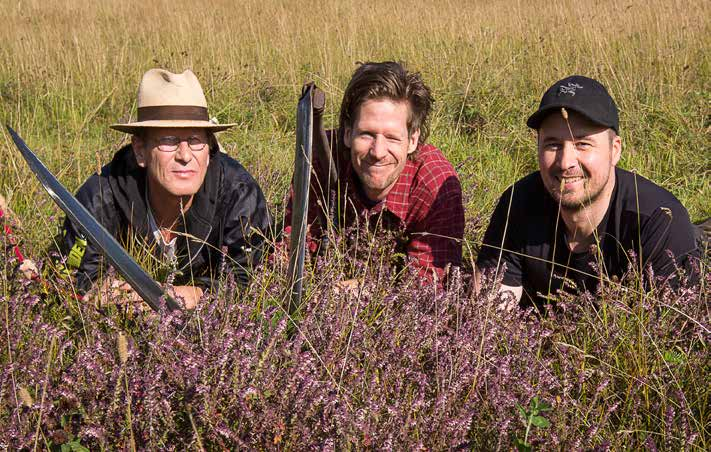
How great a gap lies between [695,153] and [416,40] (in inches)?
146

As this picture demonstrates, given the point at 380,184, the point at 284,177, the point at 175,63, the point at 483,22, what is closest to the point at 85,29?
the point at 175,63

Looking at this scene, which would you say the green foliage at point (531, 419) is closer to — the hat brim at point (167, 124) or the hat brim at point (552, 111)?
the hat brim at point (552, 111)

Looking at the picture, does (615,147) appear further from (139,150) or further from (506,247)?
(139,150)

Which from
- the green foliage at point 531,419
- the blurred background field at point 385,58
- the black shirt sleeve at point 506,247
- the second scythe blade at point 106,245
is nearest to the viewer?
the green foliage at point 531,419

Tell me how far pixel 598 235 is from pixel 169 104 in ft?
6.86

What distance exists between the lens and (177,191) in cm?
362

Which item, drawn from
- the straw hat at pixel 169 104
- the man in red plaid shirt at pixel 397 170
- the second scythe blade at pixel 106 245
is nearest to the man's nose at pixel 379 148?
the man in red plaid shirt at pixel 397 170

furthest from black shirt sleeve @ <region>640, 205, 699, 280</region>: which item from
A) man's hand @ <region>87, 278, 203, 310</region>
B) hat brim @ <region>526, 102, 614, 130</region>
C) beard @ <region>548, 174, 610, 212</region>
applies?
man's hand @ <region>87, 278, 203, 310</region>

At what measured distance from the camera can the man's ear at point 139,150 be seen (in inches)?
148

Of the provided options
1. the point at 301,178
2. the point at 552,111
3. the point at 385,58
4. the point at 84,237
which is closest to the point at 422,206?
the point at 552,111

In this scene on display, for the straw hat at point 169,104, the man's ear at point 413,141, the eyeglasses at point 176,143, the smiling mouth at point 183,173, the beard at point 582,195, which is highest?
the straw hat at point 169,104

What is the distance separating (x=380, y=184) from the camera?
376 centimetres

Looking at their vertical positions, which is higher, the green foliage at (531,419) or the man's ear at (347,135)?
the man's ear at (347,135)

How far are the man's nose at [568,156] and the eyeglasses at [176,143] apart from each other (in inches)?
66.2
